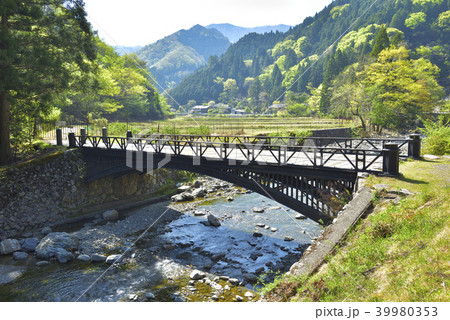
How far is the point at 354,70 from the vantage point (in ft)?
180

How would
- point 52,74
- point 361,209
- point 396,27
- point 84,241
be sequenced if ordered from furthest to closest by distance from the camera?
point 396,27 → point 52,74 → point 84,241 → point 361,209

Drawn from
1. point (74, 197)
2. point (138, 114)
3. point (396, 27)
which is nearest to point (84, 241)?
point (74, 197)

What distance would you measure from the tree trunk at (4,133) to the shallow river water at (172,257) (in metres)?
6.96

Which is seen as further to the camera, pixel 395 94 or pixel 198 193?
pixel 395 94

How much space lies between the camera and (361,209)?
7.76m

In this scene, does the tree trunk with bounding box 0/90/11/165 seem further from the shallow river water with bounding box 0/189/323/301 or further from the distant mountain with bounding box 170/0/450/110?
the distant mountain with bounding box 170/0/450/110

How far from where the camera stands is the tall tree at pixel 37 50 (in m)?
15.4

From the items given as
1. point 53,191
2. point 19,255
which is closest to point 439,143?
point 19,255

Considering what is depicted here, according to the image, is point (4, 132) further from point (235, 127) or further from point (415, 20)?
point (415, 20)

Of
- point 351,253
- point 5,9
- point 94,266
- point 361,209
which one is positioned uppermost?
point 5,9

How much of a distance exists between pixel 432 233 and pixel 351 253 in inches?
62.3

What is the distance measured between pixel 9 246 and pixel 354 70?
191 feet

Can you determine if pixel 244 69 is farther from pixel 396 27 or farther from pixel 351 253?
pixel 351 253

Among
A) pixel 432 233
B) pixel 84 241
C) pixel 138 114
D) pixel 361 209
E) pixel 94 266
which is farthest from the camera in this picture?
pixel 138 114
